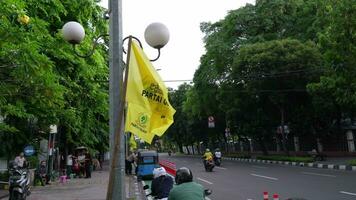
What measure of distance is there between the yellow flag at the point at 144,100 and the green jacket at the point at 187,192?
719mm

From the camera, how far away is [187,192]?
19.4ft

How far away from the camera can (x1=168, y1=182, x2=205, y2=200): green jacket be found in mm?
5879

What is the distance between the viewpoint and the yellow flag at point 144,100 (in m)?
6.17

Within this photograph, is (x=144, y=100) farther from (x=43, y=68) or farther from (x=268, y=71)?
(x=268, y=71)

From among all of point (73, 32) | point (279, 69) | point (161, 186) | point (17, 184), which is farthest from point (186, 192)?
point (279, 69)

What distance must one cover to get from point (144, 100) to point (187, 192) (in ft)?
4.15

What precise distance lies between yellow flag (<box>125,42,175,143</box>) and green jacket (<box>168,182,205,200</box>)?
0.72 metres

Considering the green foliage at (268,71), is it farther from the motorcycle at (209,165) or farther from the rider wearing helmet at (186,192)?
the rider wearing helmet at (186,192)

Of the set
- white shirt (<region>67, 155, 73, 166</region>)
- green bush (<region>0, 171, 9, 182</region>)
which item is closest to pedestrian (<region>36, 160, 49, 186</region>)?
green bush (<region>0, 171, 9, 182</region>)

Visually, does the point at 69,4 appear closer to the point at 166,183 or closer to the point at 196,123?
the point at 166,183

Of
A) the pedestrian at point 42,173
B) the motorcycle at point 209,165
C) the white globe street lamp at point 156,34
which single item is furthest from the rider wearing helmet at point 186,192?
the motorcycle at point 209,165

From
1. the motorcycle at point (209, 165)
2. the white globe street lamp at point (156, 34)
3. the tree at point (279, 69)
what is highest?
the tree at point (279, 69)

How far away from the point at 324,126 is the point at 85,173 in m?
20.7

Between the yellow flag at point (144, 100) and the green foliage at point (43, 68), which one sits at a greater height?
the green foliage at point (43, 68)
